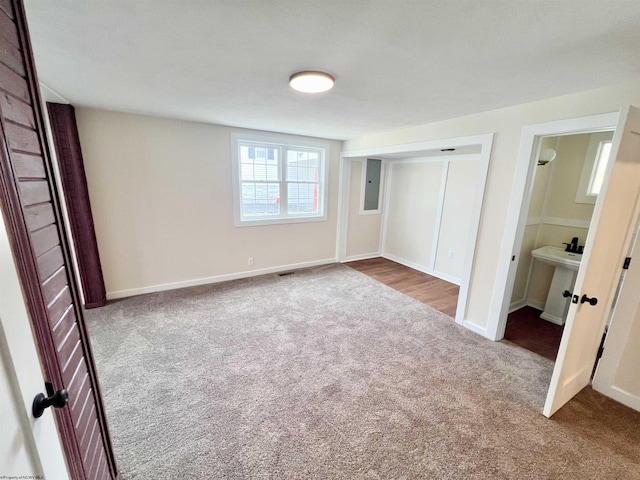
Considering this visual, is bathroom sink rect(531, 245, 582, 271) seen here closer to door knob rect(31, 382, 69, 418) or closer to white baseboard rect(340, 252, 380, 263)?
white baseboard rect(340, 252, 380, 263)

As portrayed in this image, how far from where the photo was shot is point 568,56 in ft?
4.65

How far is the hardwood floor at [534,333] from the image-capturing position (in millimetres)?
2570

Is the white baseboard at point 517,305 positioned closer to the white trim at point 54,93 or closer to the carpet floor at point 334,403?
the carpet floor at point 334,403

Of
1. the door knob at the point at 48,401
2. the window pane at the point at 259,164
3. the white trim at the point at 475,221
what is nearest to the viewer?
the door knob at the point at 48,401

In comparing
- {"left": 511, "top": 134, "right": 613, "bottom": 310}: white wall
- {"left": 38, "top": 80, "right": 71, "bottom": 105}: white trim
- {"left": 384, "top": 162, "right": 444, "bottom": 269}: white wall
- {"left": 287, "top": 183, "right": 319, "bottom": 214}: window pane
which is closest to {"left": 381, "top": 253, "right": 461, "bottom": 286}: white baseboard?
{"left": 384, "top": 162, "right": 444, "bottom": 269}: white wall

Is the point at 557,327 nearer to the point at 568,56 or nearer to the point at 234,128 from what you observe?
the point at 568,56

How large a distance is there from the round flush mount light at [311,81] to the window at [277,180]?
7.06 feet

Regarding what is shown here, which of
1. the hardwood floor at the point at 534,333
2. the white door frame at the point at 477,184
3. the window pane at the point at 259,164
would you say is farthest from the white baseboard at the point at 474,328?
the window pane at the point at 259,164

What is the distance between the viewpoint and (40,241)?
815mm

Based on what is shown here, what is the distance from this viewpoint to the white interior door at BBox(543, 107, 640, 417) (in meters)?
1.46

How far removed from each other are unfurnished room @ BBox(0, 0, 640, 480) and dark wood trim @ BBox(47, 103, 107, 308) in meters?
0.02

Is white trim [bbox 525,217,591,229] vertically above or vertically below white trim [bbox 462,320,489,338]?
above

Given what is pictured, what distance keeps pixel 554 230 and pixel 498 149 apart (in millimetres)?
1614

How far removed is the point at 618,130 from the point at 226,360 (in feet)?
10.2
